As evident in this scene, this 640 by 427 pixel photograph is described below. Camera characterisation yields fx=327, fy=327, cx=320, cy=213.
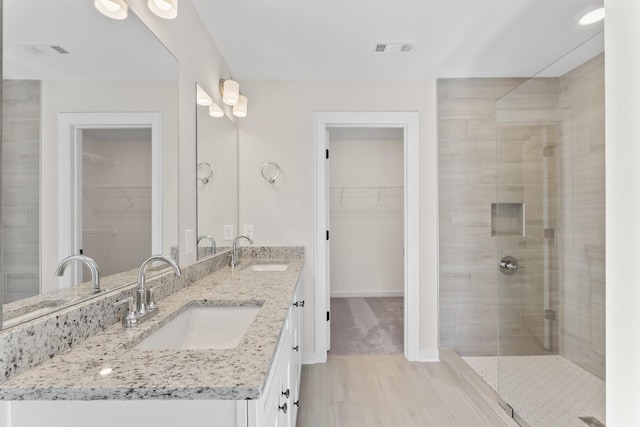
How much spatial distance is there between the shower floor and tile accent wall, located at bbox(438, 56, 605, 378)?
7cm

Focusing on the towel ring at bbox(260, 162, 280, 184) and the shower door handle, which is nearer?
the shower door handle

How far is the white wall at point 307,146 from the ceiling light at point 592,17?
3.43 ft

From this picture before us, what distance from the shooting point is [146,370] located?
31.1 inches

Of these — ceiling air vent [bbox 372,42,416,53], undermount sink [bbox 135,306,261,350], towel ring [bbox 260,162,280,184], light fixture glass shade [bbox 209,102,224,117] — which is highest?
ceiling air vent [bbox 372,42,416,53]

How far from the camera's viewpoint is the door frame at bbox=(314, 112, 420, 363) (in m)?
2.81

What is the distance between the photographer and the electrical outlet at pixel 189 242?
181 cm

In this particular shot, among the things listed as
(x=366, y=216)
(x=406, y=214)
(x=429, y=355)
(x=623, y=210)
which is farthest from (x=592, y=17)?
(x=366, y=216)

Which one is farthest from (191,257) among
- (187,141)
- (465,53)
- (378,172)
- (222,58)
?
(378,172)

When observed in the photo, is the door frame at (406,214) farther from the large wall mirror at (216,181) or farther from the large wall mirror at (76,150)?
the large wall mirror at (76,150)

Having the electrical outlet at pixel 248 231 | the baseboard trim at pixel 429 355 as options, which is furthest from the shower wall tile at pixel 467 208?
the electrical outlet at pixel 248 231

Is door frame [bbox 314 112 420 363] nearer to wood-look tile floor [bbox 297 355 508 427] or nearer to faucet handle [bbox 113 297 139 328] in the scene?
wood-look tile floor [bbox 297 355 508 427]

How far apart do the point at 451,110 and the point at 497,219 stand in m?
1.06

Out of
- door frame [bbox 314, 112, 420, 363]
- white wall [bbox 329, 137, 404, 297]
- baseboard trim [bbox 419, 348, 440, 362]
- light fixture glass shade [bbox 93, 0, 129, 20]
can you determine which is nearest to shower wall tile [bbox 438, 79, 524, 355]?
baseboard trim [bbox 419, 348, 440, 362]

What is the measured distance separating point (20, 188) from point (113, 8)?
2.56 feet
